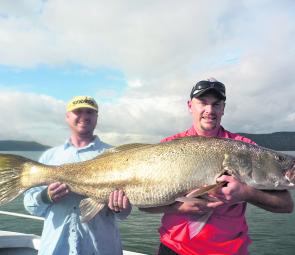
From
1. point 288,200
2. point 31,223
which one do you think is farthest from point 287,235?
point 288,200

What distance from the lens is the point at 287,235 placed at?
894 inches

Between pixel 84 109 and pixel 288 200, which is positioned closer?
pixel 288 200

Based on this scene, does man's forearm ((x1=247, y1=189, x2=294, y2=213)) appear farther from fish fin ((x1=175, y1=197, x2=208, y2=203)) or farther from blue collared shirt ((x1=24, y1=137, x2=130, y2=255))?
blue collared shirt ((x1=24, y1=137, x2=130, y2=255))

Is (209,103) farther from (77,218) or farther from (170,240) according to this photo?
(77,218)

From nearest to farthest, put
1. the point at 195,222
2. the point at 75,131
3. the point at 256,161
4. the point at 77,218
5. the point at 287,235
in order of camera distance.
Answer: the point at 195,222
the point at 256,161
the point at 77,218
the point at 75,131
the point at 287,235

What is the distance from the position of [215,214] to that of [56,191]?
2.36m

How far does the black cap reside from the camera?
192 inches

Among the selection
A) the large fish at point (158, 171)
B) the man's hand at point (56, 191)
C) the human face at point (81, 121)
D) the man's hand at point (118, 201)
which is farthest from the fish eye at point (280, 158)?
the man's hand at point (56, 191)

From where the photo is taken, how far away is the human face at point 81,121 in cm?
573

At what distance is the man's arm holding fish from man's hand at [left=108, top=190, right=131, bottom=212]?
73 centimetres

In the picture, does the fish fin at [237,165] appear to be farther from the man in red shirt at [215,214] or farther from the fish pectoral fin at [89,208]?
the fish pectoral fin at [89,208]

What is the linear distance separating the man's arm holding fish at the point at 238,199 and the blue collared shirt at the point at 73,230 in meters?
1.29

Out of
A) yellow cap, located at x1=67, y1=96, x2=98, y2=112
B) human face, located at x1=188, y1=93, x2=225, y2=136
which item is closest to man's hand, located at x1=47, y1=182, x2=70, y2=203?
yellow cap, located at x1=67, y1=96, x2=98, y2=112

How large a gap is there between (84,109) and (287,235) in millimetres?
21052
